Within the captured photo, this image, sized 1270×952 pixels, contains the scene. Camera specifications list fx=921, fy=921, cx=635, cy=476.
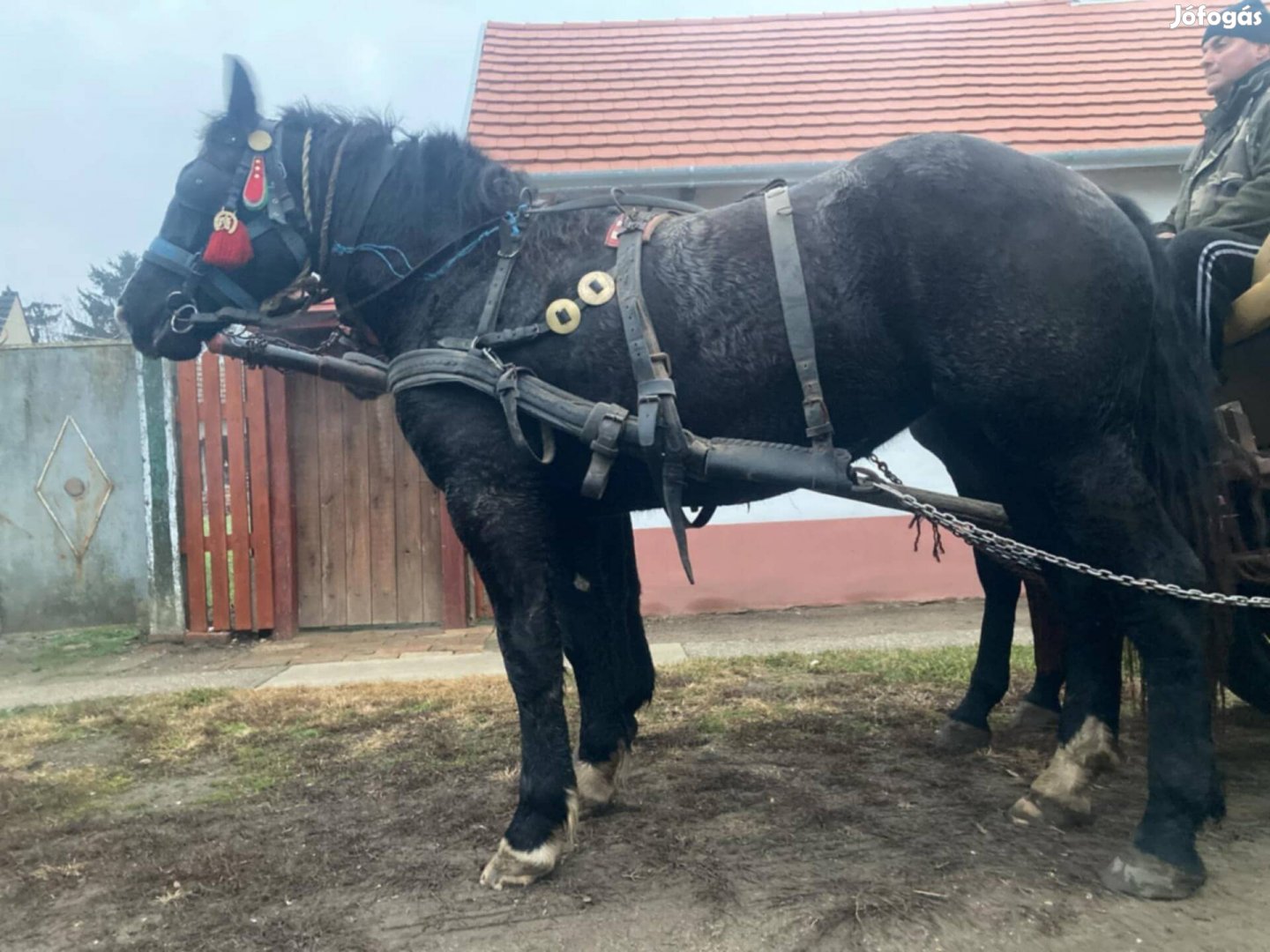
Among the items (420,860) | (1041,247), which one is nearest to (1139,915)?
(1041,247)

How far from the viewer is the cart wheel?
10.8 ft

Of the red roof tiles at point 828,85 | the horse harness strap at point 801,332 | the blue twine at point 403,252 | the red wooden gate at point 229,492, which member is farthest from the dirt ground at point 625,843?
the red roof tiles at point 828,85

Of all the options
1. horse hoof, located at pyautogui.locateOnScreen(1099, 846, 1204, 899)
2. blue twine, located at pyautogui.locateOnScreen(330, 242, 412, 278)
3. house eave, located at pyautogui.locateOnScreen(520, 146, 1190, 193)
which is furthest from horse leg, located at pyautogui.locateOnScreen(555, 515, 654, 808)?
house eave, located at pyautogui.locateOnScreen(520, 146, 1190, 193)

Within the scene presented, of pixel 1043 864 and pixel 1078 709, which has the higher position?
pixel 1078 709

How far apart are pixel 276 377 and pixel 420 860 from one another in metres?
5.49

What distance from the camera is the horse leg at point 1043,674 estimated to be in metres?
3.77

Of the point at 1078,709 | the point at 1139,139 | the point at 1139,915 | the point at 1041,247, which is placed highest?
the point at 1139,139

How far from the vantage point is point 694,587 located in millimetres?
7488

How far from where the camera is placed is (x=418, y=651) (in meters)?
6.81

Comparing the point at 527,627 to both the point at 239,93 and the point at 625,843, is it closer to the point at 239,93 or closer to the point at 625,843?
the point at 625,843

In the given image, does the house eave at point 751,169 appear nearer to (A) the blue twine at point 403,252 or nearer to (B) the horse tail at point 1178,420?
(A) the blue twine at point 403,252

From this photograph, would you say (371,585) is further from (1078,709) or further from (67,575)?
(1078,709)

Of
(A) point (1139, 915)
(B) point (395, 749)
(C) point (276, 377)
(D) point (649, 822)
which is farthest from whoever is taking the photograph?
(C) point (276, 377)

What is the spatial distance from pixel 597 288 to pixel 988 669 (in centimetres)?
229
